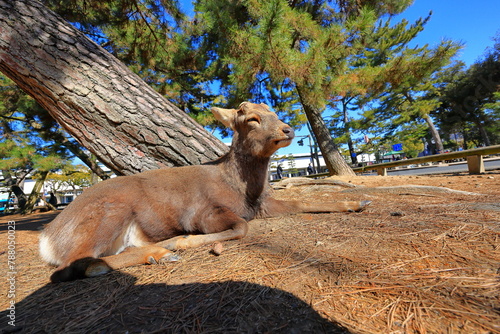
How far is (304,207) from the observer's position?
2.47 m

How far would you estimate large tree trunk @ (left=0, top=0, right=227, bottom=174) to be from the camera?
267cm

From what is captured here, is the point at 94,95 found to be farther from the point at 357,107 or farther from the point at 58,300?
the point at 357,107

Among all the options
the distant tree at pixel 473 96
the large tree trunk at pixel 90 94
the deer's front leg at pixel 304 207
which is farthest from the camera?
the distant tree at pixel 473 96

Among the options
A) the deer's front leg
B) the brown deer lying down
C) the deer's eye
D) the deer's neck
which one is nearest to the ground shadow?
the brown deer lying down

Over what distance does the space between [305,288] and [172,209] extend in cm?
143

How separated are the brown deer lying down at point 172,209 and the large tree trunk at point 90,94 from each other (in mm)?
762

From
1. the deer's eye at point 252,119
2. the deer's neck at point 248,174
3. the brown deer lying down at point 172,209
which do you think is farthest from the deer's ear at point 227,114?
the deer's neck at point 248,174

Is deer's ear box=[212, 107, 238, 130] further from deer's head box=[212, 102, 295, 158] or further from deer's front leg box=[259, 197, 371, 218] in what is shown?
deer's front leg box=[259, 197, 371, 218]

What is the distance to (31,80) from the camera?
8.87 ft

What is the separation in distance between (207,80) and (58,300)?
312 inches

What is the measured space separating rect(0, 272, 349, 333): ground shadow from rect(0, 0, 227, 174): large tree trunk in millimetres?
1983

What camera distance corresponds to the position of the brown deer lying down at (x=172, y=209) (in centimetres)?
162

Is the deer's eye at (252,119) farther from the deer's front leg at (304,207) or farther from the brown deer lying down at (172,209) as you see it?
the deer's front leg at (304,207)

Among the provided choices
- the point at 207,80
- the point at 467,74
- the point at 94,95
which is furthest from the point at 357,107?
the point at 94,95
